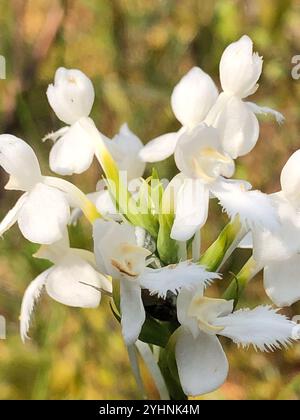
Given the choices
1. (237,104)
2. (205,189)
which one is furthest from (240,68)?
(205,189)

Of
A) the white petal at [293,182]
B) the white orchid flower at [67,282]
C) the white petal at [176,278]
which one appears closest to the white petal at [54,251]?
the white orchid flower at [67,282]

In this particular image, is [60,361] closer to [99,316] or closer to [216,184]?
[99,316]

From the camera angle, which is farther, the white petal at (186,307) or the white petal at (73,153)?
the white petal at (73,153)

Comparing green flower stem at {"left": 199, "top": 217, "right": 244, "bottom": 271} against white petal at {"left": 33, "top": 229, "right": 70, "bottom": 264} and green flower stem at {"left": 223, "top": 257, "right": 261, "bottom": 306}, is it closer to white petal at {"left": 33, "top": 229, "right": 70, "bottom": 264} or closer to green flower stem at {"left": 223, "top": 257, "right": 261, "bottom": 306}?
green flower stem at {"left": 223, "top": 257, "right": 261, "bottom": 306}

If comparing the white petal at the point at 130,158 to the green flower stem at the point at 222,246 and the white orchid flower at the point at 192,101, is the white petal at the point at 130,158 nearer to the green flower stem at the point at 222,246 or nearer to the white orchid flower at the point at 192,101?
the white orchid flower at the point at 192,101

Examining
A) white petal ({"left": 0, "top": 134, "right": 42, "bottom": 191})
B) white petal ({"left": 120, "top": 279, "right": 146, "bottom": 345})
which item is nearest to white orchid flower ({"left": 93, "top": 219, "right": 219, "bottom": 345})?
white petal ({"left": 120, "top": 279, "right": 146, "bottom": 345})

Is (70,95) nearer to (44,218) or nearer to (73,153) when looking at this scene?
(73,153)
